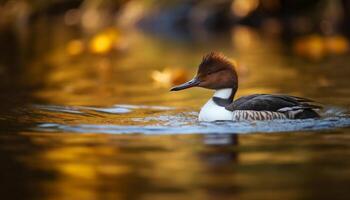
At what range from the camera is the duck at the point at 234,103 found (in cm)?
969

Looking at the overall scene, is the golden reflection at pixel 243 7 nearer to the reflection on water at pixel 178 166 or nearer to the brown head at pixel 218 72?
the brown head at pixel 218 72

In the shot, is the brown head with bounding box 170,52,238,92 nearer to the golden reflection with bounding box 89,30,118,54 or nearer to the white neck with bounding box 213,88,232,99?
the white neck with bounding box 213,88,232,99

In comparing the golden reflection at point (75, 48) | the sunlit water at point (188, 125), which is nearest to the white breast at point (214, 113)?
the sunlit water at point (188, 125)

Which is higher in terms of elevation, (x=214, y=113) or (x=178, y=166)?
(x=214, y=113)

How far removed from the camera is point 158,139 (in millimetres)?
8836

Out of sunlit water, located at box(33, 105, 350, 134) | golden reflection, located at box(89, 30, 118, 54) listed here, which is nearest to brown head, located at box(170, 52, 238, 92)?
sunlit water, located at box(33, 105, 350, 134)

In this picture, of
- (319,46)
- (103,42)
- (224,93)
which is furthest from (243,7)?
(224,93)

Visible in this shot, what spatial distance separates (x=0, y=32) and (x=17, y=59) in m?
9.82

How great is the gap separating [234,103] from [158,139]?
144 centimetres

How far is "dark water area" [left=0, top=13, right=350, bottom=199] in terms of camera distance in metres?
6.62

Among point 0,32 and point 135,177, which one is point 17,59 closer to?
point 0,32

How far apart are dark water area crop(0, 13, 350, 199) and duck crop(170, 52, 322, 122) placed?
19 centimetres

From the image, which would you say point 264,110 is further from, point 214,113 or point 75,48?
point 75,48

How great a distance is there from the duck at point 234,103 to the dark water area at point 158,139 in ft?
0.62
